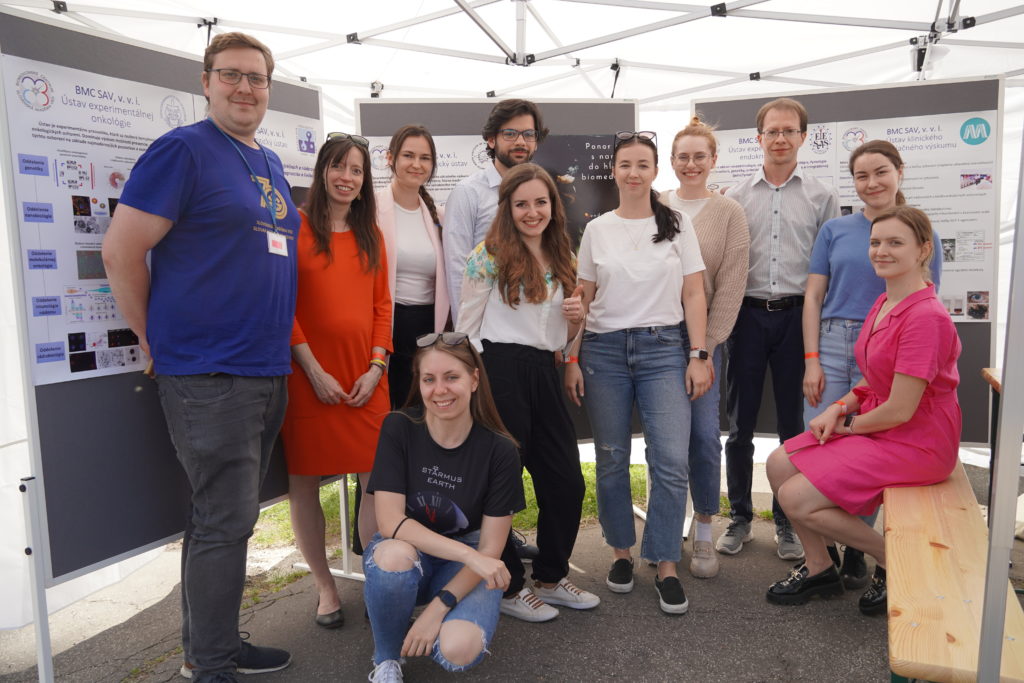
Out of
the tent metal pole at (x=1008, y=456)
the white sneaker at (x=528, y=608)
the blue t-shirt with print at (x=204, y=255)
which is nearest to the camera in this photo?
the tent metal pole at (x=1008, y=456)

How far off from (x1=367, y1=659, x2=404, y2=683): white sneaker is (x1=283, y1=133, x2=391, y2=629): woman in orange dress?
0.60 metres

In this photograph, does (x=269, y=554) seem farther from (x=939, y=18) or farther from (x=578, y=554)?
(x=939, y=18)

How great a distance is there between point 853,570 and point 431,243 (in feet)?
7.32

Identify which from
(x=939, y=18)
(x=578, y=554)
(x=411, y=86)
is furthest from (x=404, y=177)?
(x=939, y=18)

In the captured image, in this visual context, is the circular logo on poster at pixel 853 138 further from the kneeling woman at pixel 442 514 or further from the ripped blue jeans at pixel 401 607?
the ripped blue jeans at pixel 401 607

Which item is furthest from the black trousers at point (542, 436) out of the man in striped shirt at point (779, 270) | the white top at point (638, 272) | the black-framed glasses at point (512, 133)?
the man in striped shirt at point (779, 270)

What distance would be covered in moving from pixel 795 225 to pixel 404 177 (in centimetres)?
172

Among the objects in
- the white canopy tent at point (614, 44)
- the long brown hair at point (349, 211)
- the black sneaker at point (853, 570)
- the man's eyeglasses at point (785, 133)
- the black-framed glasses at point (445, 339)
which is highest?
the white canopy tent at point (614, 44)

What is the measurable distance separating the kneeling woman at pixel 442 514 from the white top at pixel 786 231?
4.88ft

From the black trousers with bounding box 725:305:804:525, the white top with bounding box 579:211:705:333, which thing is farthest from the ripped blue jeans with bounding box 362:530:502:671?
the black trousers with bounding box 725:305:804:525

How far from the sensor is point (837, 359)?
299 cm

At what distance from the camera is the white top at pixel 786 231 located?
3227 mm

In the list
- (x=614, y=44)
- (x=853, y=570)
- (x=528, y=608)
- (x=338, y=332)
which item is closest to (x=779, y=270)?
(x=853, y=570)

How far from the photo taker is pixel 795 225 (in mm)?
3250
